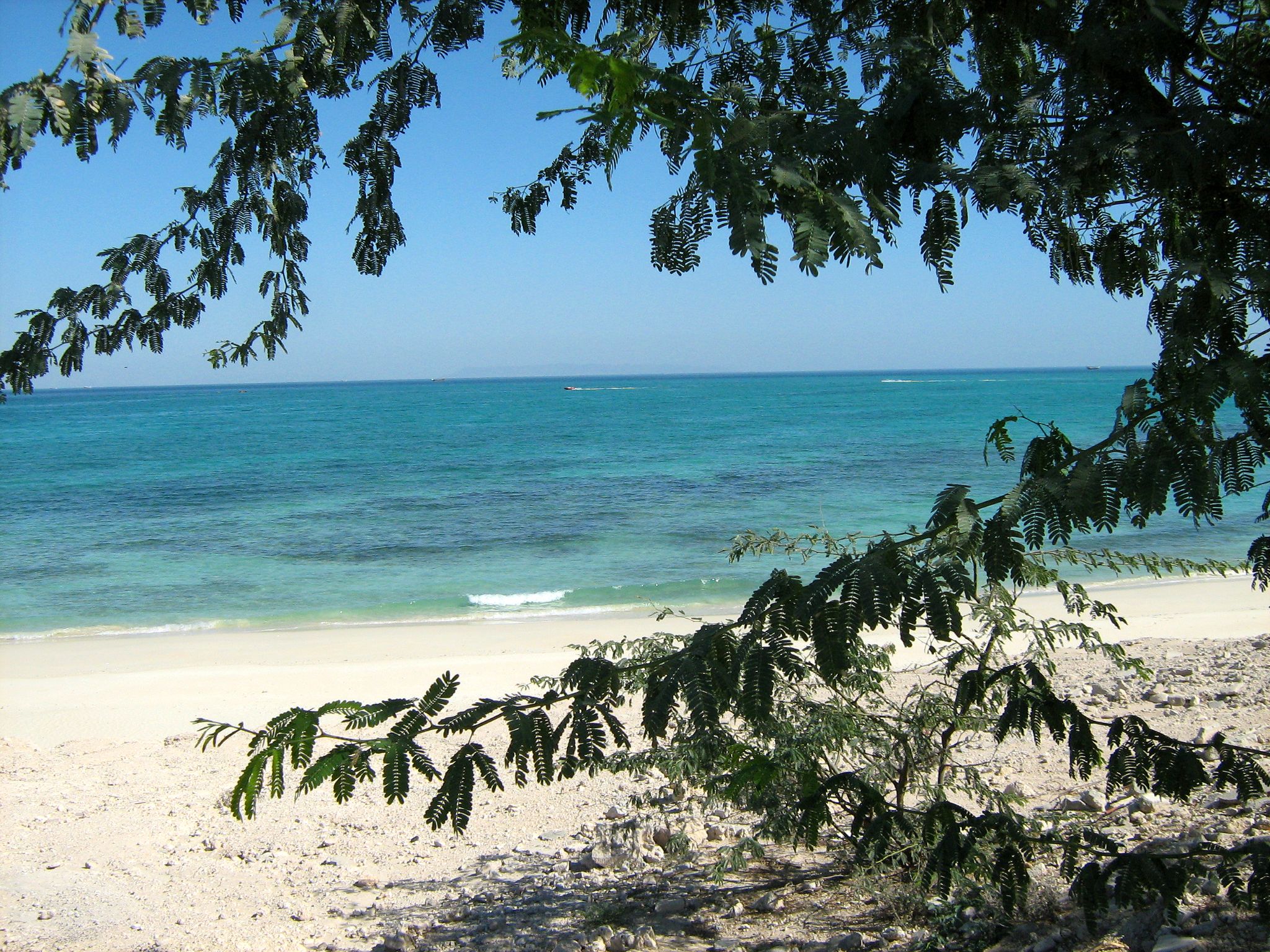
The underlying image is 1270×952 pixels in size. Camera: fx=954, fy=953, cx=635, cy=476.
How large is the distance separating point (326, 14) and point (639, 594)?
11523 mm

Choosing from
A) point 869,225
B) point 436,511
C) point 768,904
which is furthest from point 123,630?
point 869,225

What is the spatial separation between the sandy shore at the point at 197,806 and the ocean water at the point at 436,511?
2820 mm

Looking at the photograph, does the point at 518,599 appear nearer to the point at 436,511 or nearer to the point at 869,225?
the point at 436,511

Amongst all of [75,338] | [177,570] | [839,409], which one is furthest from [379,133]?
[839,409]

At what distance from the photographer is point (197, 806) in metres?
5.79

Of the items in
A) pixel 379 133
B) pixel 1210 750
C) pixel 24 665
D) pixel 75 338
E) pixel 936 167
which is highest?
pixel 379 133

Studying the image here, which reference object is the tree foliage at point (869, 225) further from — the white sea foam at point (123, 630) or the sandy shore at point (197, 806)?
the white sea foam at point (123, 630)

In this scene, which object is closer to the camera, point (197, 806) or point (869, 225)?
point (869, 225)

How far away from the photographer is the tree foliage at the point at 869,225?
2088mm

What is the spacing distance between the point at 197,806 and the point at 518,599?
8.20 metres

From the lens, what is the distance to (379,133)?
10.8 feet

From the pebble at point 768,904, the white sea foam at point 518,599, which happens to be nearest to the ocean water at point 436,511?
the white sea foam at point 518,599

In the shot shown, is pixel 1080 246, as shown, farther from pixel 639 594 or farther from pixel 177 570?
pixel 177 570

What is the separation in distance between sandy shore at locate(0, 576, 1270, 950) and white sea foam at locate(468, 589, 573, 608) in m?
2.40
